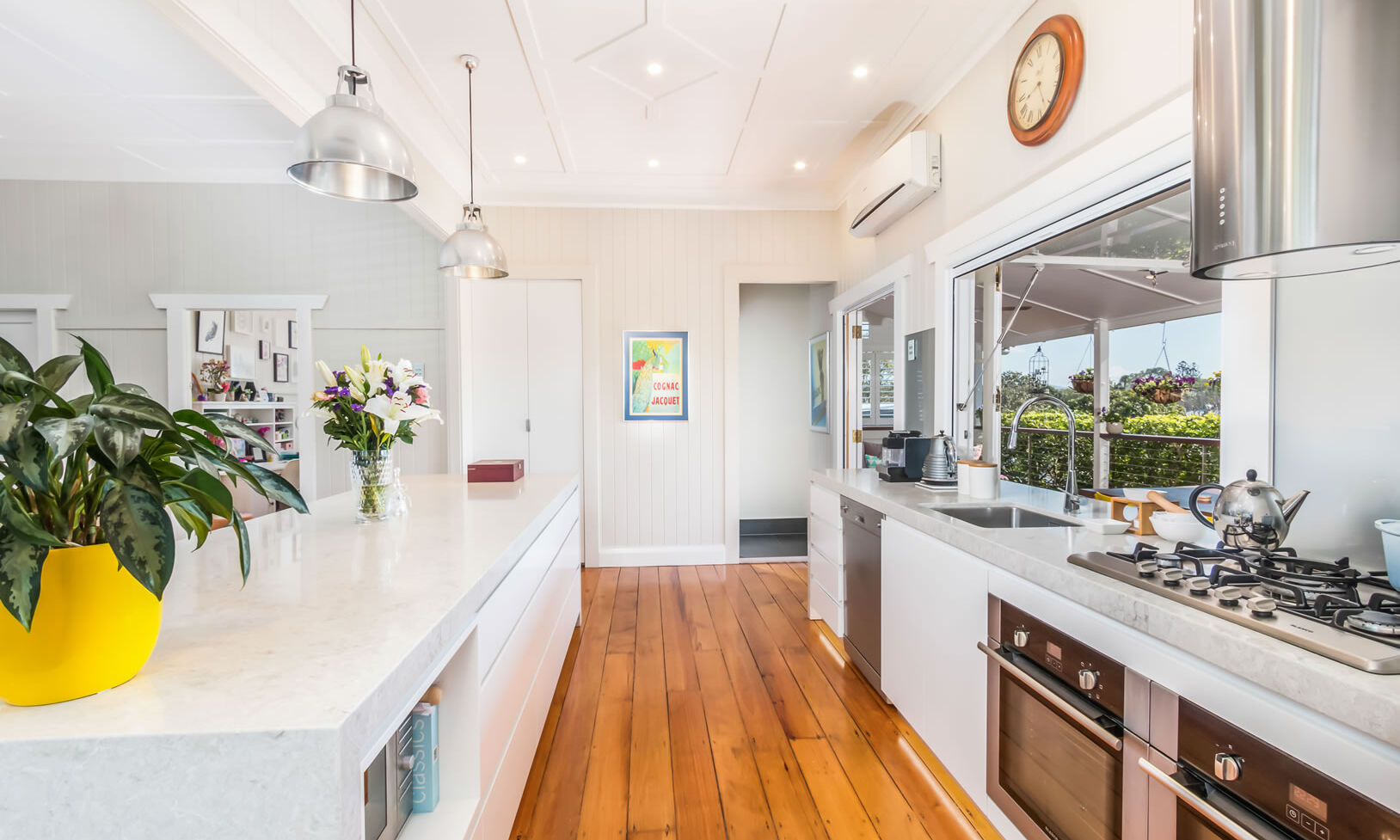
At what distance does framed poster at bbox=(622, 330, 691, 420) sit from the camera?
4648 millimetres

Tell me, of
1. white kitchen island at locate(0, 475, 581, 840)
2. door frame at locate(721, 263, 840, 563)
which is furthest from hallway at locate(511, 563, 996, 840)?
door frame at locate(721, 263, 840, 563)

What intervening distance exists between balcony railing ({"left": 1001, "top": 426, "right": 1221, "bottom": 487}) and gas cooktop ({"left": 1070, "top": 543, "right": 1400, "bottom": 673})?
0.48 meters

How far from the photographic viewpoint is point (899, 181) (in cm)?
311

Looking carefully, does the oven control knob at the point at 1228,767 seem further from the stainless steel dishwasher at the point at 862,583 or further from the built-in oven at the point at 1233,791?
the stainless steel dishwasher at the point at 862,583

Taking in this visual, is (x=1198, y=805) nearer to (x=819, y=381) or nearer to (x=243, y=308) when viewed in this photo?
(x=819, y=381)

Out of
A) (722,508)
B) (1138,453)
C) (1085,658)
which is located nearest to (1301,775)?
(1085,658)

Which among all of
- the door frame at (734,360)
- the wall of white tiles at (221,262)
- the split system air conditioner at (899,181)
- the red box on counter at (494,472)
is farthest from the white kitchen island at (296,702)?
the wall of white tiles at (221,262)

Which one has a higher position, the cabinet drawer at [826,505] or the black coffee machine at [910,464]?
the black coffee machine at [910,464]

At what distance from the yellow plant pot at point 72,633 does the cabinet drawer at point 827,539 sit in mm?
2585

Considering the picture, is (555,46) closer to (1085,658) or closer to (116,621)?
(116,621)

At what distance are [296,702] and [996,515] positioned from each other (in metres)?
2.23

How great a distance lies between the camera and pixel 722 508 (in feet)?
15.6

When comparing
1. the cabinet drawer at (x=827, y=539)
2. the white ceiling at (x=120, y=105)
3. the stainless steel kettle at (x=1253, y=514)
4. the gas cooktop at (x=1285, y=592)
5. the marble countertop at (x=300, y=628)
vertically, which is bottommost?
the cabinet drawer at (x=827, y=539)

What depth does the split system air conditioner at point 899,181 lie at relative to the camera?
118 inches
